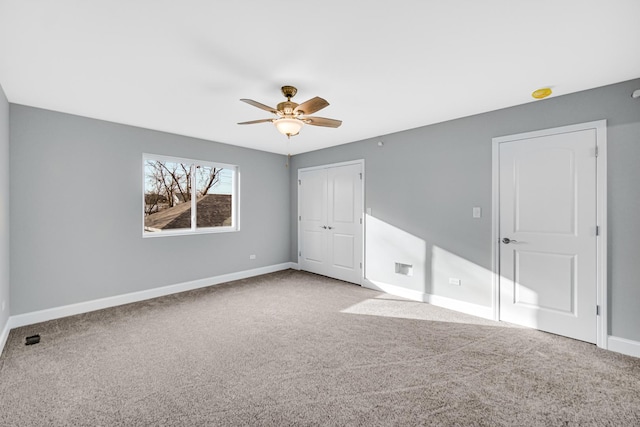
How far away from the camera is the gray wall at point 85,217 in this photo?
3.18 m

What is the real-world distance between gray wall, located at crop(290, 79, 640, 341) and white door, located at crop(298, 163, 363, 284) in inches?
10.1

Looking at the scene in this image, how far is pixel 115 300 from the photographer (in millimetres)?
3807

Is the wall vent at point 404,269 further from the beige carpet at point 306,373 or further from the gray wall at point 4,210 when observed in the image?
the gray wall at point 4,210

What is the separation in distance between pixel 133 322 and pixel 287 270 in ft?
9.87

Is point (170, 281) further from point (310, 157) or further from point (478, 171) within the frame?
point (478, 171)

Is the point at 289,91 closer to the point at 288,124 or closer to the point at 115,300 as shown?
the point at 288,124

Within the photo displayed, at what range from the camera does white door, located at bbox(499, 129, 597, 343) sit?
2771 mm

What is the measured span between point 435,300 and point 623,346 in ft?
5.82

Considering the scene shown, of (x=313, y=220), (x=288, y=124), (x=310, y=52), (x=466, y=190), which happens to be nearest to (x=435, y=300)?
(x=466, y=190)

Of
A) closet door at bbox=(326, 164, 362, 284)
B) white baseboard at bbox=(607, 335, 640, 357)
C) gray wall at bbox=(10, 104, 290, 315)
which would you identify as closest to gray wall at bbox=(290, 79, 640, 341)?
white baseboard at bbox=(607, 335, 640, 357)

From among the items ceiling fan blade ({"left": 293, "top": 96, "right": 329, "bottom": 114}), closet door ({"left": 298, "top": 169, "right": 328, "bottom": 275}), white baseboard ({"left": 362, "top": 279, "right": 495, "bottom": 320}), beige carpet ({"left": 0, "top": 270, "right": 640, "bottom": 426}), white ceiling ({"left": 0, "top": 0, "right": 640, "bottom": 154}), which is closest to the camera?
white ceiling ({"left": 0, "top": 0, "right": 640, "bottom": 154})

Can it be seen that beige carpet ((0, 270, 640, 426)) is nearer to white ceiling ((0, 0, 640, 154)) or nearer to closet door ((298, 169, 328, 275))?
closet door ((298, 169, 328, 275))

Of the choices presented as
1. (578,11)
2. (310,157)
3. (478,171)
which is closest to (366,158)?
(310,157)

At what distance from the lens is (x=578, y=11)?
1.71m
